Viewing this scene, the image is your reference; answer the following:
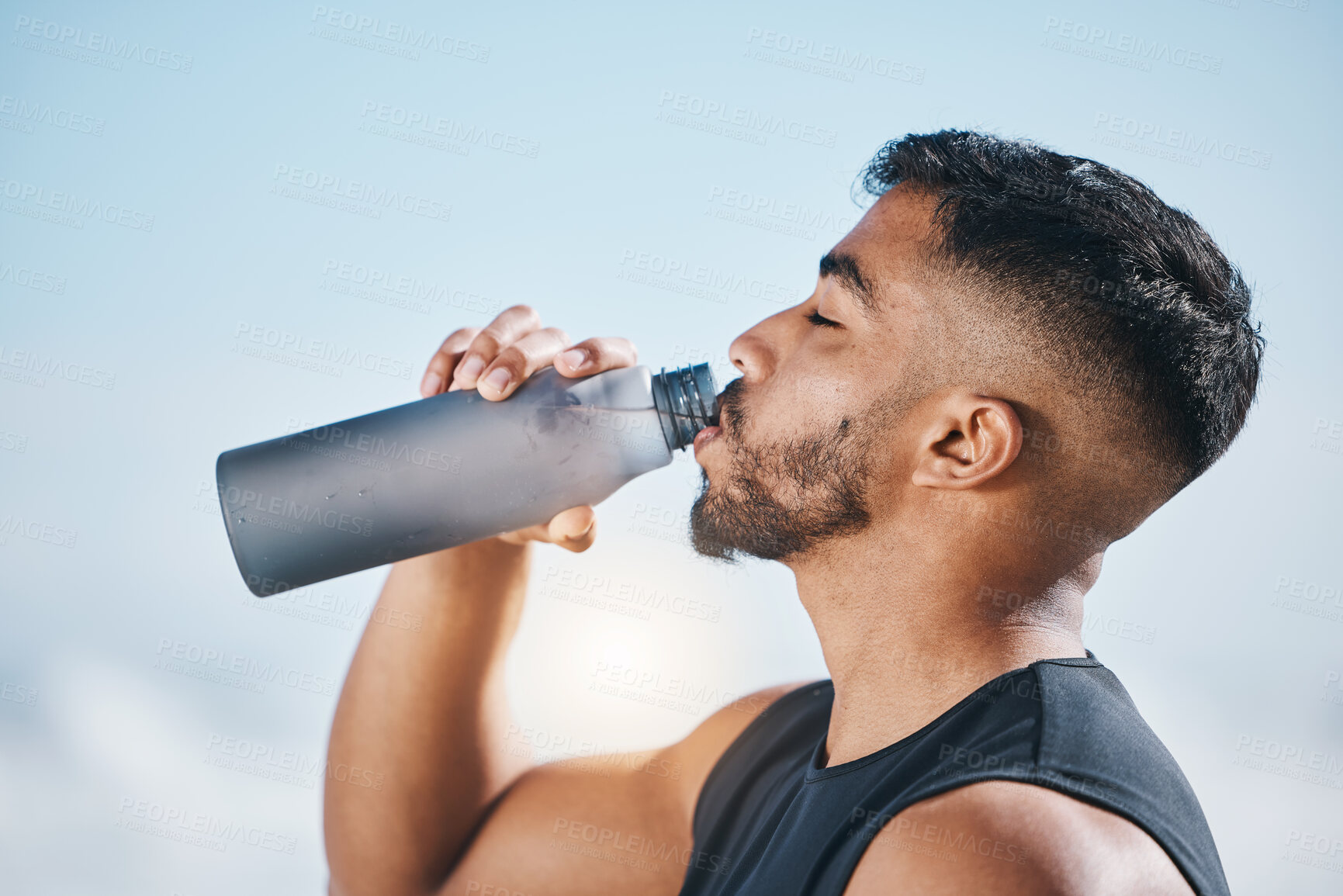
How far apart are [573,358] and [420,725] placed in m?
0.61

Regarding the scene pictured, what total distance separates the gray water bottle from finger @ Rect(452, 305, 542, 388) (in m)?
0.06

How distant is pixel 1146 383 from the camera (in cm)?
86

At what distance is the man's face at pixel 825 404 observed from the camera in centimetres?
89

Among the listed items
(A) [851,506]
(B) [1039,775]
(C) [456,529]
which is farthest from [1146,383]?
(C) [456,529]

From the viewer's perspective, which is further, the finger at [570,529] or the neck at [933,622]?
the finger at [570,529]

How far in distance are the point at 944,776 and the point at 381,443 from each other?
1.98ft

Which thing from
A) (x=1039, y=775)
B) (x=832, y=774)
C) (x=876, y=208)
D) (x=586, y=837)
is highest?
(x=876, y=208)

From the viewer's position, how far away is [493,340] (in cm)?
99

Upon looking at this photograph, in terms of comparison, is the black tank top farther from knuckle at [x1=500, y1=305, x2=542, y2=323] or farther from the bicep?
knuckle at [x1=500, y1=305, x2=542, y2=323]

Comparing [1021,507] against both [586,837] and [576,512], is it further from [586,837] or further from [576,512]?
[586,837]
